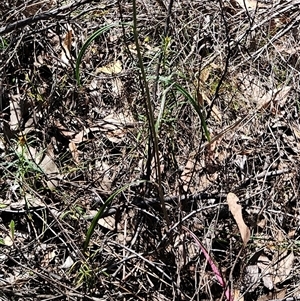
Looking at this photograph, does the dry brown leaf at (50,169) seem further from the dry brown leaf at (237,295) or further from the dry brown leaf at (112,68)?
the dry brown leaf at (237,295)

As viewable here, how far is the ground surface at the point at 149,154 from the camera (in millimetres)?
1992

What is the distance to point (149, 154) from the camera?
2.02m

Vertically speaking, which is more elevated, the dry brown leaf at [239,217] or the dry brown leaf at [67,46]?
the dry brown leaf at [67,46]

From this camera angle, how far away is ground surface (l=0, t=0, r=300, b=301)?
1992 millimetres

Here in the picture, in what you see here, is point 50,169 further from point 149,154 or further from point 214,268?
point 214,268

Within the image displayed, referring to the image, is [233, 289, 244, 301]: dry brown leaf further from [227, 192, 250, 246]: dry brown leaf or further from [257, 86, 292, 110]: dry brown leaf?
[257, 86, 292, 110]: dry brown leaf

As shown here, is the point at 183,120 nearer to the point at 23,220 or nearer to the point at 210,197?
the point at 210,197

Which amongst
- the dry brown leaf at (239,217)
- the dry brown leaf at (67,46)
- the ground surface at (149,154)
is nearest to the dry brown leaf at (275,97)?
the ground surface at (149,154)

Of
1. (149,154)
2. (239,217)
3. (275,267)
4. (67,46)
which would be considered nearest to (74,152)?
(149,154)

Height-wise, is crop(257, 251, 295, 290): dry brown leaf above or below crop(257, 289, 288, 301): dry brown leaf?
above

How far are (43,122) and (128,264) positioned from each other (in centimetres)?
74

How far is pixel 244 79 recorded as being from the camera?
8.06 ft

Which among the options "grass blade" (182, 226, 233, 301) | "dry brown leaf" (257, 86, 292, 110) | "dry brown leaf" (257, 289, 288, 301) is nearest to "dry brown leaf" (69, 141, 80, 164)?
"grass blade" (182, 226, 233, 301)

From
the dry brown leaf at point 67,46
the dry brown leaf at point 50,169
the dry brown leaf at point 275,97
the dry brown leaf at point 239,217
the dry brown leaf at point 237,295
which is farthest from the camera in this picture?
the dry brown leaf at point 67,46
